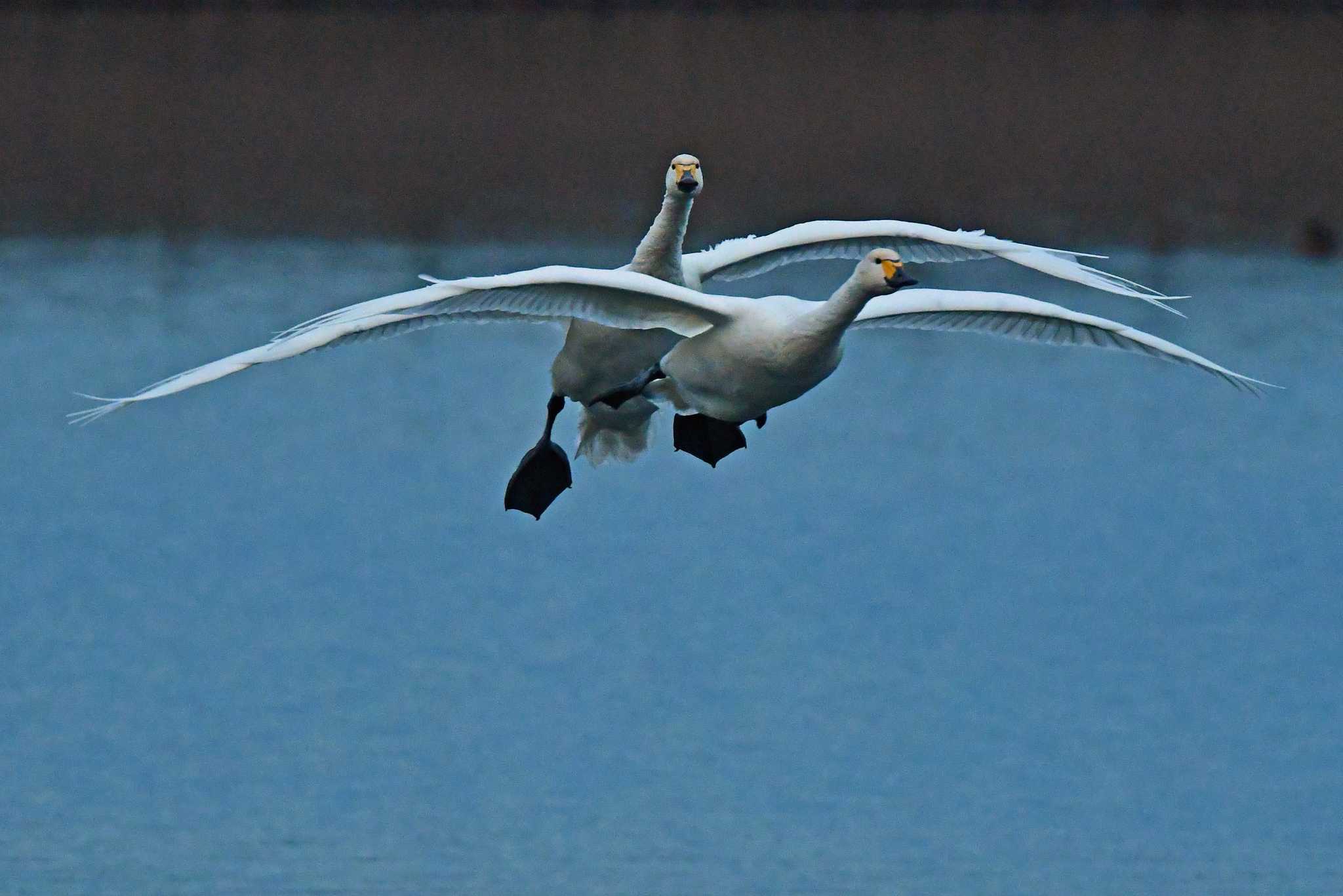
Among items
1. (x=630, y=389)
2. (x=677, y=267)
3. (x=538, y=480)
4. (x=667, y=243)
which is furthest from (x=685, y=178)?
(x=538, y=480)

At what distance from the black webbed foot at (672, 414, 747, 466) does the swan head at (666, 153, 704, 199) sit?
1.41 m

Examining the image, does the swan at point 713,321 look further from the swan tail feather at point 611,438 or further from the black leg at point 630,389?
the swan tail feather at point 611,438

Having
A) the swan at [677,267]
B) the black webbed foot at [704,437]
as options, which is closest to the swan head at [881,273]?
the swan at [677,267]

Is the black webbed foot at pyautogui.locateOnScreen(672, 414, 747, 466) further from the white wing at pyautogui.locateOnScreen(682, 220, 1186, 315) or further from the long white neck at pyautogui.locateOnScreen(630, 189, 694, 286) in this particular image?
the long white neck at pyautogui.locateOnScreen(630, 189, 694, 286)

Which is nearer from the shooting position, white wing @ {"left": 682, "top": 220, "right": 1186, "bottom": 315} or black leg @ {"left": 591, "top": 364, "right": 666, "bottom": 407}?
black leg @ {"left": 591, "top": 364, "right": 666, "bottom": 407}

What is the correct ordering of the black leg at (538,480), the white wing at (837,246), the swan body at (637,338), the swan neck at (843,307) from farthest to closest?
the black leg at (538,480) < the white wing at (837,246) < the swan body at (637,338) < the swan neck at (843,307)

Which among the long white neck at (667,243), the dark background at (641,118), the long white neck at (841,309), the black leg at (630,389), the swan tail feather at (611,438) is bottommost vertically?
the swan tail feather at (611,438)

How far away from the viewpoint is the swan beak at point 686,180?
A: 1229 cm

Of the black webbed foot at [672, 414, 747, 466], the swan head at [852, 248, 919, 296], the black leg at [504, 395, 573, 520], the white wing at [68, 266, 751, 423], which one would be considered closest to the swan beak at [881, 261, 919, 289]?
the swan head at [852, 248, 919, 296]

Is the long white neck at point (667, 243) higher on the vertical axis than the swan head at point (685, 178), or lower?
lower

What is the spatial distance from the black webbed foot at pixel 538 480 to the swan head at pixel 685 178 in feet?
7.96

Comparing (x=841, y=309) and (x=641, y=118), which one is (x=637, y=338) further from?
(x=641, y=118)

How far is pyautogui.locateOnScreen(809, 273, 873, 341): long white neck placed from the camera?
36.7 ft

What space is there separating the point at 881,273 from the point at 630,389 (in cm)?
211
